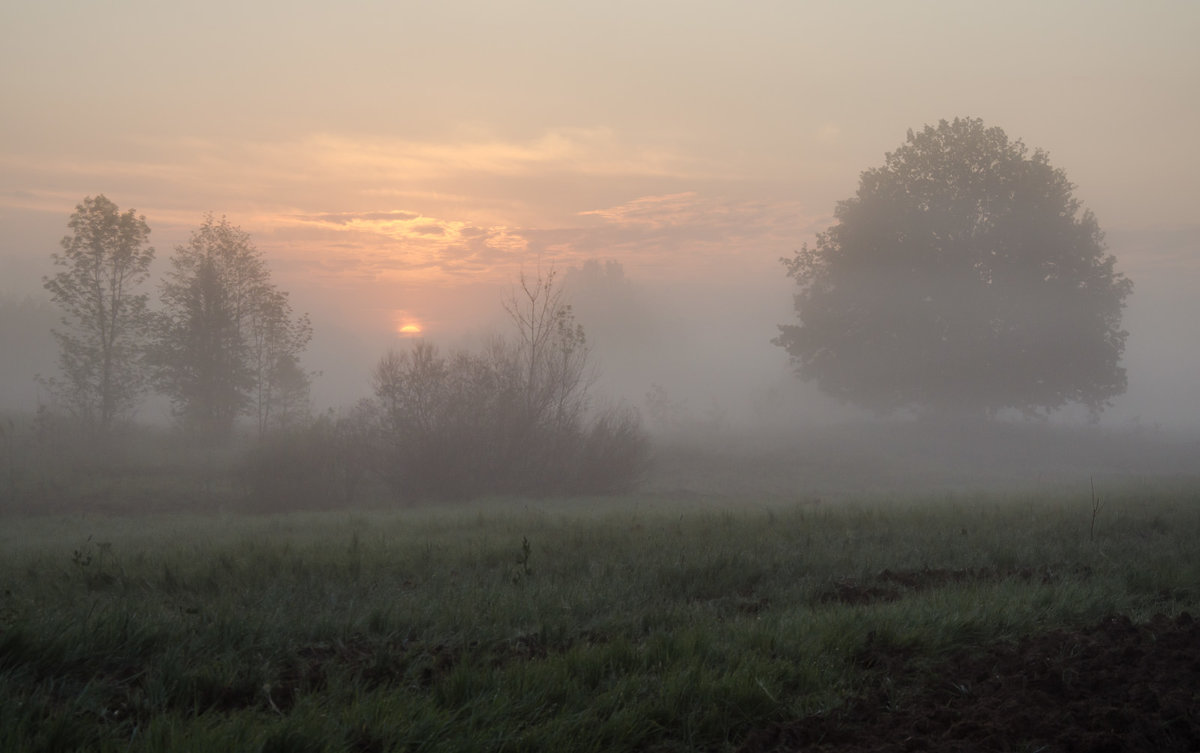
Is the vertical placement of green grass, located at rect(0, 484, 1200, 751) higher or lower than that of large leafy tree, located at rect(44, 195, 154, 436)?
lower

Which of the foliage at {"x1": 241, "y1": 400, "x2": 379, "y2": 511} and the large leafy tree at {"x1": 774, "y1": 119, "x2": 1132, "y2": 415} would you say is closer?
the foliage at {"x1": 241, "y1": 400, "x2": 379, "y2": 511}

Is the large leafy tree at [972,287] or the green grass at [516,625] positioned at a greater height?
the large leafy tree at [972,287]

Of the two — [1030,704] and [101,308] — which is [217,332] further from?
[1030,704]

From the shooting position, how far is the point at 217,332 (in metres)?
37.3

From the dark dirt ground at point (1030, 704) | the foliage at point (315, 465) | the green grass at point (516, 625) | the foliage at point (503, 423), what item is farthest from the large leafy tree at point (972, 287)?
the dark dirt ground at point (1030, 704)

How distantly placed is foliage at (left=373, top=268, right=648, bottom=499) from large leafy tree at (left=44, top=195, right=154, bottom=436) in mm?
16293

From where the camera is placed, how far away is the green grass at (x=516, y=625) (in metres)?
3.93

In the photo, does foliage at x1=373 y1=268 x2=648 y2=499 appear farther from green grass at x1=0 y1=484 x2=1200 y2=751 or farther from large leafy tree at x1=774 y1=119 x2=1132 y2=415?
large leafy tree at x1=774 y1=119 x2=1132 y2=415

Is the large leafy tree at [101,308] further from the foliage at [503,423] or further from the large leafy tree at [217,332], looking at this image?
the foliage at [503,423]

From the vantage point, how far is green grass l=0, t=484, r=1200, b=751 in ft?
12.9

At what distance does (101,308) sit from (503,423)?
67.6 ft

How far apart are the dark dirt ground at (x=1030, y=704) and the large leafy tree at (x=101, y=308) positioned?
36.0 meters

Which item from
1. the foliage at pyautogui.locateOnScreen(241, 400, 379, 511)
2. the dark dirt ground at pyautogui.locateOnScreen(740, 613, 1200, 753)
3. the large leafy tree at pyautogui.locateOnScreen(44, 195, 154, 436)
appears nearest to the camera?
the dark dirt ground at pyautogui.locateOnScreen(740, 613, 1200, 753)

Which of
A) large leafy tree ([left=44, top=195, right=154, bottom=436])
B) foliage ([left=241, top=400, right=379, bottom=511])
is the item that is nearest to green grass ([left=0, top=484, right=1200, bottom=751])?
foliage ([left=241, top=400, right=379, bottom=511])
